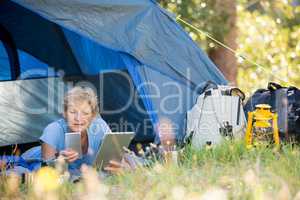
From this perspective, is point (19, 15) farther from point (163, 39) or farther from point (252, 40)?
point (252, 40)

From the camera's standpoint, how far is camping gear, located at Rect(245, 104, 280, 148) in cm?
429

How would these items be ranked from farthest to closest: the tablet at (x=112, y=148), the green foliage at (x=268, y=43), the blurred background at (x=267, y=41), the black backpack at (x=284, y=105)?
the green foliage at (x=268, y=43)
the blurred background at (x=267, y=41)
the black backpack at (x=284, y=105)
the tablet at (x=112, y=148)

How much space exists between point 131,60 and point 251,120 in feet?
2.76

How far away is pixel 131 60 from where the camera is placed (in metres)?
4.38

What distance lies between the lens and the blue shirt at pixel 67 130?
392 cm

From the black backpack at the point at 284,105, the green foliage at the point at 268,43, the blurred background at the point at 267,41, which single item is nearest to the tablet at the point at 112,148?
the black backpack at the point at 284,105

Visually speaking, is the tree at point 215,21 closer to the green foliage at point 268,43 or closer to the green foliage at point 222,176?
the green foliage at point 268,43

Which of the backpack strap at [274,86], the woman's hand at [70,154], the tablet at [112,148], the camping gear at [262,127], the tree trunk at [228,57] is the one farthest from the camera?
the tree trunk at [228,57]

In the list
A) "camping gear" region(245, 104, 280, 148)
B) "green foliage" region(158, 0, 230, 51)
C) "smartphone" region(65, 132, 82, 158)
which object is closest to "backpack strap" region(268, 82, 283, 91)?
"camping gear" region(245, 104, 280, 148)

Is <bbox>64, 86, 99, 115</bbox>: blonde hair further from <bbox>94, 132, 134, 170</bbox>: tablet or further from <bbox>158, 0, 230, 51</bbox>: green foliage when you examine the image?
<bbox>158, 0, 230, 51</bbox>: green foliage

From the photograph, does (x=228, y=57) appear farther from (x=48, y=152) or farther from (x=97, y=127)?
(x=48, y=152)

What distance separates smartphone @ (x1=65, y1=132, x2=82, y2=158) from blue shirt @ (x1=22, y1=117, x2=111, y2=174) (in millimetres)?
178

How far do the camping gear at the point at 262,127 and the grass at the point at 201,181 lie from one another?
411mm

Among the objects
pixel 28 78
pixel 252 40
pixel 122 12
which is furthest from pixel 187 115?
pixel 252 40
